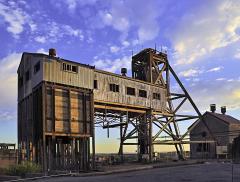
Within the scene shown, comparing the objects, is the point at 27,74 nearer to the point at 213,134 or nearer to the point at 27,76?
the point at 27,76

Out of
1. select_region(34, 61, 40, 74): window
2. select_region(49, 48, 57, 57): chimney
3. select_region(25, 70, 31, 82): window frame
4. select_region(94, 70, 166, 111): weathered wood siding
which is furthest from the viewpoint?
select_region(94, 70, 166, 111): weathered wood siding

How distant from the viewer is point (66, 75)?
1716 inches

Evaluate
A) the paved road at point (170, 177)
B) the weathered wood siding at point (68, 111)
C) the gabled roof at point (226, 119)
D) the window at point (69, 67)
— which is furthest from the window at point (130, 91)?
the gabled roof at point (226, 119)

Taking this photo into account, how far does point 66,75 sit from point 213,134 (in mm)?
35146

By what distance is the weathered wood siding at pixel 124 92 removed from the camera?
48594 millimetres

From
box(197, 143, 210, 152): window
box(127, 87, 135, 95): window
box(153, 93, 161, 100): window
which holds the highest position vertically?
box(127, 87, 135, 95): window

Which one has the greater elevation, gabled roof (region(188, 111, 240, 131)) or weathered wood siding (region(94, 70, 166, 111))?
weathered wood siding (region(94, 70, 166, 111))

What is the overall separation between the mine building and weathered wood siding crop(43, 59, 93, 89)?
88.0 feet

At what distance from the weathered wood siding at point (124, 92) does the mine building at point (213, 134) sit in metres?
11.8

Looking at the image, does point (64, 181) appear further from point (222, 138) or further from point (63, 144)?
point (222, 138)

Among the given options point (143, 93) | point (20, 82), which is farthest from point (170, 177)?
point (143, 93)

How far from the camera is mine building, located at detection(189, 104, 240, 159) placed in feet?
224

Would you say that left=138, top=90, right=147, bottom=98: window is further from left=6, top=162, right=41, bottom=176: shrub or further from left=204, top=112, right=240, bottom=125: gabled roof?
left=6, top=162, right=41, bottom=176: shrub

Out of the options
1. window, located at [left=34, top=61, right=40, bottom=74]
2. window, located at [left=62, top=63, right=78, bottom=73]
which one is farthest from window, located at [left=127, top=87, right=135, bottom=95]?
window, located at [left=34, top=61, right=40, bottom=74]
